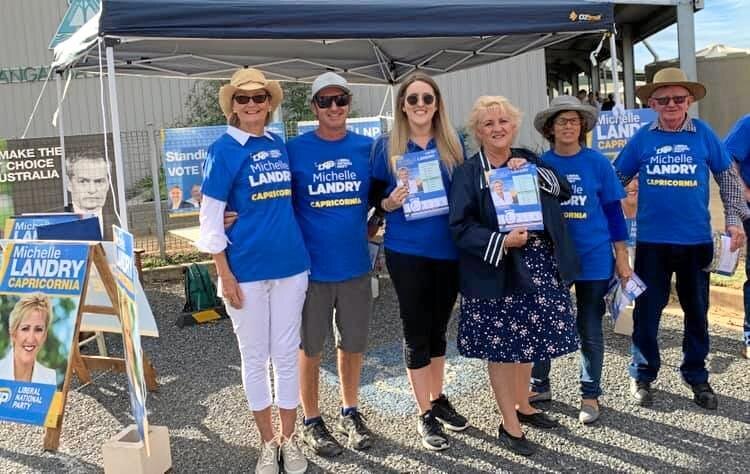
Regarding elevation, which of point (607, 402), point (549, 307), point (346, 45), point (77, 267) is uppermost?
point (346, 45)

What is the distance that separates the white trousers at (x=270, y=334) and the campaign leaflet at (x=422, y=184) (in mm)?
598

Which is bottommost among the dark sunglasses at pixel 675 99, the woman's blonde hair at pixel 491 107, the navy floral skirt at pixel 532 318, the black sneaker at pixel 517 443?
the black sneaker at pixel 517 443

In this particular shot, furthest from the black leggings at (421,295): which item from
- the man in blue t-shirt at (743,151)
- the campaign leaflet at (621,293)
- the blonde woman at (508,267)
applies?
the man in blue t-shirt at (743,151)

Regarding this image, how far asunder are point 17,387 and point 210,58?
11.4 ft

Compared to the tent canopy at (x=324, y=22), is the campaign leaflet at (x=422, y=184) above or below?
below

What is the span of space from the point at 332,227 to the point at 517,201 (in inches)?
33.8

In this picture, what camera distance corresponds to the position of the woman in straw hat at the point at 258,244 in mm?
2830

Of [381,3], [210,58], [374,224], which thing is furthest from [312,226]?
[210,58]

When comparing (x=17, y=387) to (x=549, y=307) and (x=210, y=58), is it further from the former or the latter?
(x=210, y=58)

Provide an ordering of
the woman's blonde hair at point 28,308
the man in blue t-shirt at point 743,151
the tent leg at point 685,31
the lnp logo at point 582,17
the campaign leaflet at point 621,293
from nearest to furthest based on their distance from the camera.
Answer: the campaign leaflet at point 621,293, the woman's blonde hair at point 28,308, the lnp logo at point 582,17, the man in blue t-shirt at point 743,151, the tent leg at point 685,31

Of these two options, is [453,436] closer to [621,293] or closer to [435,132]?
[621,293]

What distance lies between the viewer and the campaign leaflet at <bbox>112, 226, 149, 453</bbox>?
2.89 m

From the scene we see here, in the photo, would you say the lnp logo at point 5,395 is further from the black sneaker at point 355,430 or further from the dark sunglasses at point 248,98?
the dark sunglasses at point 248,98

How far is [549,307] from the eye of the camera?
3000 millimetres
